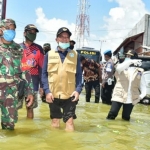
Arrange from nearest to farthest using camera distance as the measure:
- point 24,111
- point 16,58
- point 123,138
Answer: point 16,58 < point 123,138 < point 24,111

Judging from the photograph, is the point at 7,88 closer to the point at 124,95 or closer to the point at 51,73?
the point at 51,73

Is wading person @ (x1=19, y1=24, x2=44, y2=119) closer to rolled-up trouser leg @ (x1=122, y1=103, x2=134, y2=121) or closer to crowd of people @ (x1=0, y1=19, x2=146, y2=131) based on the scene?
crowd of people @ (x1=0, y1=19, x2=146, y2=131)

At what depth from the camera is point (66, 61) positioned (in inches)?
209

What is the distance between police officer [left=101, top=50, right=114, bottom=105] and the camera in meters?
9.84

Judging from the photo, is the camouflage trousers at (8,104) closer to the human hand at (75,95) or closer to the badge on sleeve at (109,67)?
the human hand at (75,95)

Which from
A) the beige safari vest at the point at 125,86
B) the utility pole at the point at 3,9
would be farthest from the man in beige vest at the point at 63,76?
the utility pole at the point at 3,9

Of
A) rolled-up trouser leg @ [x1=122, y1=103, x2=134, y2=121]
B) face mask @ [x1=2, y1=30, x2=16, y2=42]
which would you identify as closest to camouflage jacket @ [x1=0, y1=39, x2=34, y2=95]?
face mask @ [x1=2, y1=30, x2=16, y2=42]

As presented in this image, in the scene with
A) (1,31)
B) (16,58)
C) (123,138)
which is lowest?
(123,138)

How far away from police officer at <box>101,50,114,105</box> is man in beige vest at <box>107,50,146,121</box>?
8.85 feet

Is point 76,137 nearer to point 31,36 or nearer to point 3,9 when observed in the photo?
point 31,36

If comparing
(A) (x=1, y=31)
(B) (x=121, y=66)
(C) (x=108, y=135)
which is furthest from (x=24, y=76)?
(B) (x=121, y=66)

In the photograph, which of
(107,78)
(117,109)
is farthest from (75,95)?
(107,78)

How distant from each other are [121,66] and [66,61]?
72.9 inches

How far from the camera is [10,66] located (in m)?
4.70
